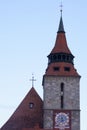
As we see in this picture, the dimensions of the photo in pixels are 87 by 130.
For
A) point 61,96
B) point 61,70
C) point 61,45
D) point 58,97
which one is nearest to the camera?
point 58,97

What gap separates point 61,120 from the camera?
263ft

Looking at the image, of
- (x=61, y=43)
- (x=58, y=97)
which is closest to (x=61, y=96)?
(x=58, y=97)

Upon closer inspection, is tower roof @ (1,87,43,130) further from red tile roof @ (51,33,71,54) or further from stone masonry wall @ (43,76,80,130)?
red tile roof @ (51,33,71,54)

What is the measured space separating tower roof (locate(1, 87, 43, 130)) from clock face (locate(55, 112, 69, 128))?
2.47 meters

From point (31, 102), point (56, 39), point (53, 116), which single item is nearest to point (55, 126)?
point (53, 116)

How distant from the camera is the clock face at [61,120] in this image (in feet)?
262

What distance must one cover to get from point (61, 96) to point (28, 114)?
5343 mm

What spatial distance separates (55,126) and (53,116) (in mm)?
1191

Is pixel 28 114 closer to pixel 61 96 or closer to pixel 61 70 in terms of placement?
pixel 61 96

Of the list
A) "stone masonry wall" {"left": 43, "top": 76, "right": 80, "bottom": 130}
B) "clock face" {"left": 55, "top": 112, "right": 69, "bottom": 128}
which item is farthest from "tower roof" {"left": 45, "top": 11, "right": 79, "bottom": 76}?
"clock face" {"left": 55, "top": 112, "right": 69, "bottom": 128}

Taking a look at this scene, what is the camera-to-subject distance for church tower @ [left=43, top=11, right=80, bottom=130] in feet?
262

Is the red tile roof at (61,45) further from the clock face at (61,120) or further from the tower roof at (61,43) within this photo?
the clock face at (61,120)

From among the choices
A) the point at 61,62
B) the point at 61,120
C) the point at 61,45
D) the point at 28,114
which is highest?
the point at 61,45

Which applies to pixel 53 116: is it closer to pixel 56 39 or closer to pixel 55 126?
pixel 55 126
